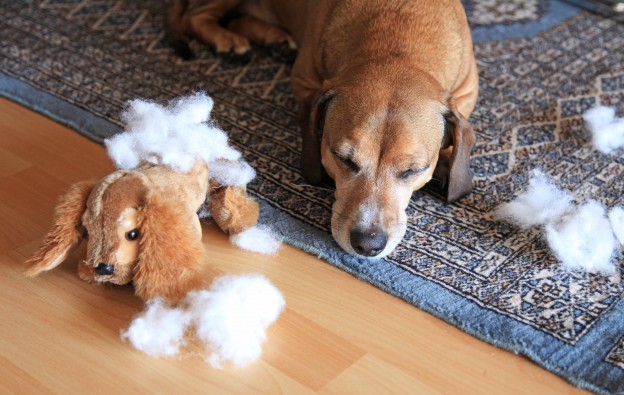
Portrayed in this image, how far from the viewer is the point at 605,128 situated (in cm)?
255

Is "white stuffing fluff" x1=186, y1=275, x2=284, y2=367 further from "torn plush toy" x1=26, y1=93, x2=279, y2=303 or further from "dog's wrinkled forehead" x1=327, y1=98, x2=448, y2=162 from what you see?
"dog's wrinkled forehead" x1=327, y1=98, x2=448, y2=162

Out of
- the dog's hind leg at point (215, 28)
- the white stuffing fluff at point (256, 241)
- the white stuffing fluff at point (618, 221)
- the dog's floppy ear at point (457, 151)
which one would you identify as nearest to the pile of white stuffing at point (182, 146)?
the white stuffing fluff at point (256, 241)

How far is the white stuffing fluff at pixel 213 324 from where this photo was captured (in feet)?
5.40

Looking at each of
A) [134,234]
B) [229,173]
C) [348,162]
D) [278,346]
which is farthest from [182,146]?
[278,346]

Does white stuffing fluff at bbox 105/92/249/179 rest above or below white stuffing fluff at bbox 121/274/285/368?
above

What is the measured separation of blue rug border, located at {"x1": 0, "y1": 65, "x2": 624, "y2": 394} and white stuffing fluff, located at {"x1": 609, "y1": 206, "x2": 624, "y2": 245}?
0.26m

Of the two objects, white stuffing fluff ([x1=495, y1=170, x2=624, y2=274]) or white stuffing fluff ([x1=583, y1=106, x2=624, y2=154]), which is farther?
white stuffing fluff ([x1=583, y1=106, x2=624, y2=154])

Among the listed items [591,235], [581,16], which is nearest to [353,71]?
[591,235]

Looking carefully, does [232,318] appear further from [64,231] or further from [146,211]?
[64,231]

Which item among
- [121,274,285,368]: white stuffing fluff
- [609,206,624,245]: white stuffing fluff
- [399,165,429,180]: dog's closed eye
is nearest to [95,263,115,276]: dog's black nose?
[121,274,285,368]: white stuffing fluff

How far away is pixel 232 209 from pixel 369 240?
38 cm

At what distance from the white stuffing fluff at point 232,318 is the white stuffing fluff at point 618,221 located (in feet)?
3.26

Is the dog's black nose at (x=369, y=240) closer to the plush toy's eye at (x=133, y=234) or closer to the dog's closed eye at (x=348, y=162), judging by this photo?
the dog's closed eye at (x=348, y=162)

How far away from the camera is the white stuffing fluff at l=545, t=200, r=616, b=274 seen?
1.98 meters
